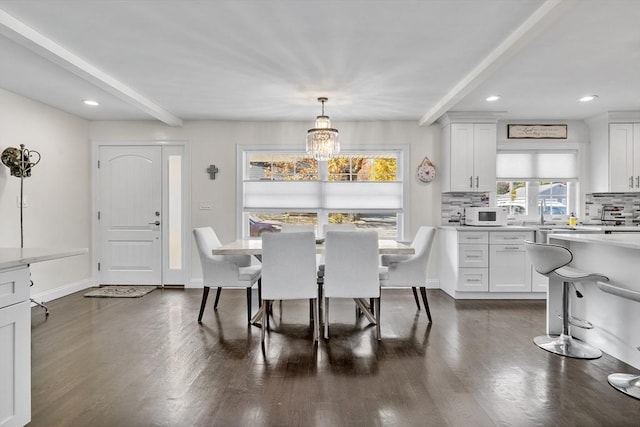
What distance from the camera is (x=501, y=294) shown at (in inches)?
184

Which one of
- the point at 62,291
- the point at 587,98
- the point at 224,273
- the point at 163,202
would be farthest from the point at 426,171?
the point at 62,291

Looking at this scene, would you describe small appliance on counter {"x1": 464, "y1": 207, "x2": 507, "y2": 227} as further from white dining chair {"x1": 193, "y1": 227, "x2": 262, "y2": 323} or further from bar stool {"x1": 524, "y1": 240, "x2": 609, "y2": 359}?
white dining chair {"x1": 193, "y1": 227, "x2": 262, "y2": 323}

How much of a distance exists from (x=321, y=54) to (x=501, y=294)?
3.63m

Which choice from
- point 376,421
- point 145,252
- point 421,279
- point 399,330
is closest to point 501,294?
point 421,279

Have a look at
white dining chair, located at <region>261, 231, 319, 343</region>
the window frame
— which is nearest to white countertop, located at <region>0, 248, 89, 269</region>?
white dining chair, located at <region>261, 231, 319, 343</region>

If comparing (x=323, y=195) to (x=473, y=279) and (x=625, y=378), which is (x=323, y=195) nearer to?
(x=473, y=279)

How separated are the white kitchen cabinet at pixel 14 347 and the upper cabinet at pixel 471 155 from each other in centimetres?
465

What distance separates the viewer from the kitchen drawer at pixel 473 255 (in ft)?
15.3

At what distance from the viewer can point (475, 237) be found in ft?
15.3

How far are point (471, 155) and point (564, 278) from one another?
102 inches

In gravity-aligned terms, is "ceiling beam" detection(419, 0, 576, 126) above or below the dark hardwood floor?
above

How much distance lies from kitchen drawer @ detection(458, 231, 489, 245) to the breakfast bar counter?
1.27 metres

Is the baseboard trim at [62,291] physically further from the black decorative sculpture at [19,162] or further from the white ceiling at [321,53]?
the white ceiling at [321,53]

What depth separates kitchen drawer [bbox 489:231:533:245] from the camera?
4652 millimetres
